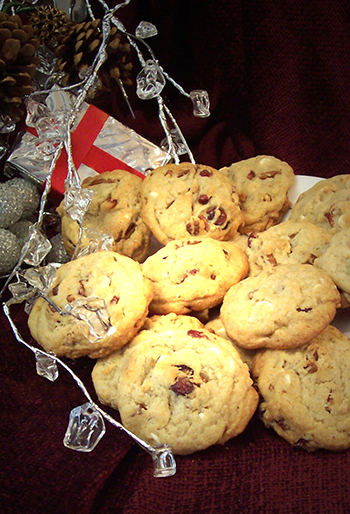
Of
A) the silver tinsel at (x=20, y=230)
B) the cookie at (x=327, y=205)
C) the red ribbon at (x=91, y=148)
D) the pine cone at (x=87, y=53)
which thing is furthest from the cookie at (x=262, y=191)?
the silver tinsel at (x=20, y=230)

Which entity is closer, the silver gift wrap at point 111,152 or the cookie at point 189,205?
the cookie at point 189,205

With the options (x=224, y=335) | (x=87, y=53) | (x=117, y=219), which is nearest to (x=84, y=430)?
(x=224, y=335)

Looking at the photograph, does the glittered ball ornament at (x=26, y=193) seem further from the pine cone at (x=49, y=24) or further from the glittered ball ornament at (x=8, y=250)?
the pine cone at (x=49, y=24)

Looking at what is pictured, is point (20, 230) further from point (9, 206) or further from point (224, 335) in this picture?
point (224, 335)

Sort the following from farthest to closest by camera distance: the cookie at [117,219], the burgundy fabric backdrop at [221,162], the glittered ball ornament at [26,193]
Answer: the glittered ball ornament at [26,193], the cookie at [117,219], the burgundy fabric backdrop at [221,162]

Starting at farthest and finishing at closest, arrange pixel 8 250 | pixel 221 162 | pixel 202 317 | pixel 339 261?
pixel 221 162, pixel 8 250, pixel 202 317, pixel 339 261

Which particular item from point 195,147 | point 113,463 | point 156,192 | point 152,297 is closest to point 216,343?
point 152,297

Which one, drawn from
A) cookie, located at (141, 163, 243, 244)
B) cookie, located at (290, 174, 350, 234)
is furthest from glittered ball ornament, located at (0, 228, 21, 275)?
cookie, located at (290, 174, 350, 234)
